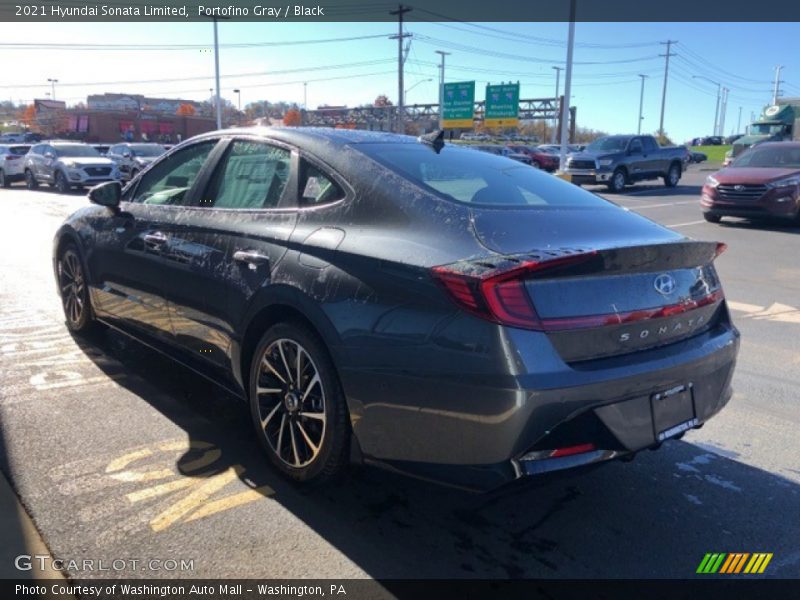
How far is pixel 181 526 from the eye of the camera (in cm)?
293

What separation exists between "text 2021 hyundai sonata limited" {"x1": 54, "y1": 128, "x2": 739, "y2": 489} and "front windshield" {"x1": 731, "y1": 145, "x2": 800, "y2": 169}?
12307 millimetres

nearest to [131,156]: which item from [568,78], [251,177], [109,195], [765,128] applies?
[568,78]

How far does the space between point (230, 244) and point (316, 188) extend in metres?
0.60

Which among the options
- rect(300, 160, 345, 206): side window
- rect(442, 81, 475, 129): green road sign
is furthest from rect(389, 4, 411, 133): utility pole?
rect(300, 160, 345, 206): side window

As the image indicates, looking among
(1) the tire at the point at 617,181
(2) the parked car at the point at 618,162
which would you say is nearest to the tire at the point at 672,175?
(2) the parked car at the point at 618,162

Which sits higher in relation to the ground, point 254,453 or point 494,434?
point 494,434

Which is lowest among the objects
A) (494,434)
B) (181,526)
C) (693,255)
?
(181,526)

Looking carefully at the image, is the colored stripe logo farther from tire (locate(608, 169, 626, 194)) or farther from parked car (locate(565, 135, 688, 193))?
tire (locate(608, 169, 626, 194))

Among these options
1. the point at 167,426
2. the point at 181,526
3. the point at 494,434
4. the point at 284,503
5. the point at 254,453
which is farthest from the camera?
the point at 167,426

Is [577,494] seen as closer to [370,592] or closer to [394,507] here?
[394,507]

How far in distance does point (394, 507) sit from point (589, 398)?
118 centimetres

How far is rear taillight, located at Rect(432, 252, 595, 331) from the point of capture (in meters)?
2.42

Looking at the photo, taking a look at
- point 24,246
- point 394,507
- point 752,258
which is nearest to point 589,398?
point 394,507

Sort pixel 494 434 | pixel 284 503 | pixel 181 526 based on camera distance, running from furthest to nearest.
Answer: pixel 284 503 < pixel 181 526 < pixel 494 434
